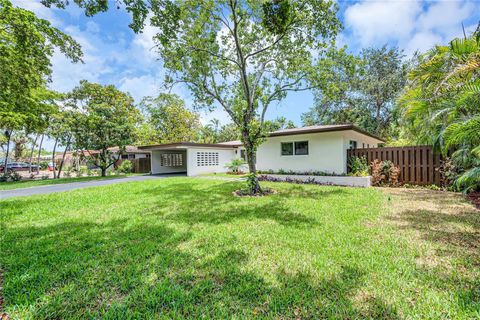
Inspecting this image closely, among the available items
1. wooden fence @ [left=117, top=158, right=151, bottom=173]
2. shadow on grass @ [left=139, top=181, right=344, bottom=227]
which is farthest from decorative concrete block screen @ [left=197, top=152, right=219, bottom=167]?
shadow on grass @ [left=139, top=181, right=344, bottom=227]

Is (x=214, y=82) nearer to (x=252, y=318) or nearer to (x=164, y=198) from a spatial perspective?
(x=164, y=198)

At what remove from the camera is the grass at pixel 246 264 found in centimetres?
228

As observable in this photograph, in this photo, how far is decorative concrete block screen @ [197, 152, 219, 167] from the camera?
1839 centimetres

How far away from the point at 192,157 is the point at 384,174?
13.1m

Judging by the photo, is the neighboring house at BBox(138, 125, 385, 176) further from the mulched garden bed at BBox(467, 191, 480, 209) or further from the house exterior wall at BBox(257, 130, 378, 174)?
the mulched garden bed at BBox(467, 191, 480, 209)

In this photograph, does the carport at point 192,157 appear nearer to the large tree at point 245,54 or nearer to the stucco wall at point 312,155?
the stucco wall at point 312,155

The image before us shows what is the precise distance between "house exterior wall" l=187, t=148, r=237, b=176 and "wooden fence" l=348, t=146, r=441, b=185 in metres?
12.7

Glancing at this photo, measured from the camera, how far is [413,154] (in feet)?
32.3

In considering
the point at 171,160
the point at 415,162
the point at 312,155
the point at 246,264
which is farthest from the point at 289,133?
the point at 171,160

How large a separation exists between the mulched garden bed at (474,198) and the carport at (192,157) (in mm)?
15114

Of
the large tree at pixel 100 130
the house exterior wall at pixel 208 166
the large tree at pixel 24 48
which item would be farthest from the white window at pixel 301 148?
the large tree at pixel 100 130

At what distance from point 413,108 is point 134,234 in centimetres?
820

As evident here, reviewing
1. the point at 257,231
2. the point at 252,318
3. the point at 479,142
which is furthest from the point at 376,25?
the point at 252,318

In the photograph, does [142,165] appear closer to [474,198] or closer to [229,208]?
[229,208]
